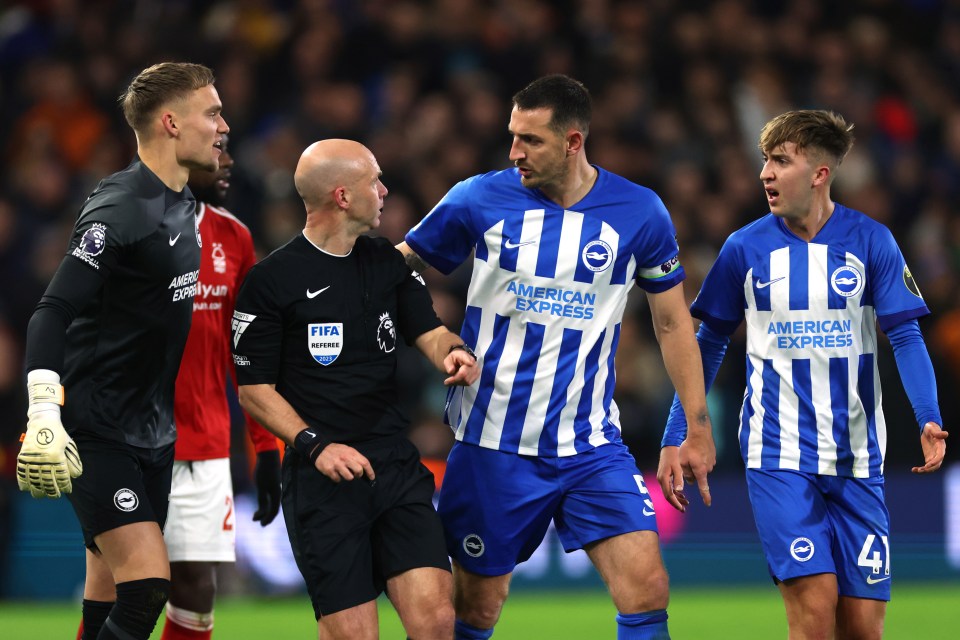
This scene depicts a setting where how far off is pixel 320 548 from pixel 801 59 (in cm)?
1053

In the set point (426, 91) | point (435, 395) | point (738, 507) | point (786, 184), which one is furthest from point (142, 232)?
point (426, 91)

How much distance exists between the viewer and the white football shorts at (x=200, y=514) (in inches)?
245

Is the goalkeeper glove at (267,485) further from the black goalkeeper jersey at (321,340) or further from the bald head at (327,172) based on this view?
the bald head at (327,172)

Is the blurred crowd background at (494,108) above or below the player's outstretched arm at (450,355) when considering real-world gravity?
above

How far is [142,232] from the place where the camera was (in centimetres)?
517

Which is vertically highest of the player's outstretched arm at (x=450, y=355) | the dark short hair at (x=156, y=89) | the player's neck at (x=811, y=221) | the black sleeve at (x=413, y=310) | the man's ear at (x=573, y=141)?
the dark short hair at (x=156, y=89)

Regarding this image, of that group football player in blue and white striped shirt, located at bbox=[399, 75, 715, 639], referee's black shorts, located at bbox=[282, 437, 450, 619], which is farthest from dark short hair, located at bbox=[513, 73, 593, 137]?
referee's black shorts, located at bbox=[282, 437, 450, 619]

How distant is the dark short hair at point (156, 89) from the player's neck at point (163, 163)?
0.32ft

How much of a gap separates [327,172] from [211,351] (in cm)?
136

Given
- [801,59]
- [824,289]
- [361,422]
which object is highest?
[801,59]

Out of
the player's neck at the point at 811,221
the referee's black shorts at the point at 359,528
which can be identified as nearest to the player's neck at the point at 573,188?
the player's neck at the point at 811,221

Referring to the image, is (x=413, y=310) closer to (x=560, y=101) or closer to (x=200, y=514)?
(x=560, y=101)

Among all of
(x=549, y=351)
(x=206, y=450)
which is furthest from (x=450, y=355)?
(x=206, y=450)

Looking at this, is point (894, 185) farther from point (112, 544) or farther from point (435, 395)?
point (112, 544)
